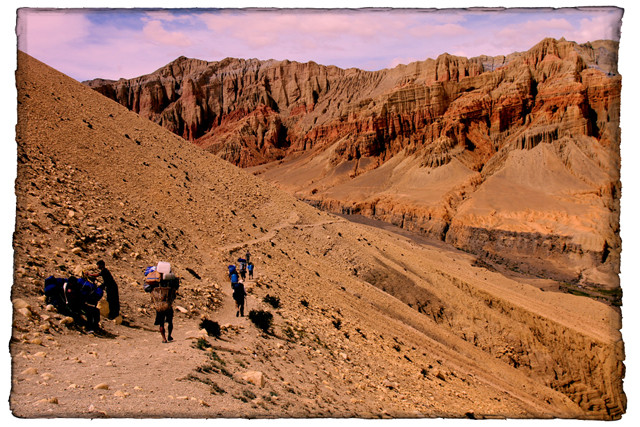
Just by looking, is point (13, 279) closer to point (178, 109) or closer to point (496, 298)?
point (496, 298)

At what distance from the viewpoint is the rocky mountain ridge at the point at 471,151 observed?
51688mm

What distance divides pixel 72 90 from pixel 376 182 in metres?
73.3

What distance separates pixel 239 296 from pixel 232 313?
0.66 meters

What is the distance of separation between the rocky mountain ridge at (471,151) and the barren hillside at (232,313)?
5.46 m

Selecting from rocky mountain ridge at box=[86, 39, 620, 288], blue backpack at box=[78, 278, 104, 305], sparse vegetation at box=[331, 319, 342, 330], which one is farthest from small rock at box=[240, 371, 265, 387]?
rocky mountain ridge at box=[86, 39, 620, 288]

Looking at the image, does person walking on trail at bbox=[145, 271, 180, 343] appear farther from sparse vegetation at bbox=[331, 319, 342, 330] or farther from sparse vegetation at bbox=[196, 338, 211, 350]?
sparse vegetation at bbox=[331, 319, 342, 330]

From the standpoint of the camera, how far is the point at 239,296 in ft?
33.0

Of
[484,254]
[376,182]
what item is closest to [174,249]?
[484,254]

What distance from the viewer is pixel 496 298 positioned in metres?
22.7

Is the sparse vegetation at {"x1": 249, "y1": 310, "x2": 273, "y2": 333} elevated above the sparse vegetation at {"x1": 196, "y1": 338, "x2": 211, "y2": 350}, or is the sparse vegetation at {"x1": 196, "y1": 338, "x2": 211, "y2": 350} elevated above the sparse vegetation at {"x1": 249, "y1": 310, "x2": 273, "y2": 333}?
the sparse vegetation at {"x1": 196, "y1": 338, "x2": 211, "y2": 350}

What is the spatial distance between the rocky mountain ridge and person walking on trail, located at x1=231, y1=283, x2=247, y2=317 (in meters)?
8.23

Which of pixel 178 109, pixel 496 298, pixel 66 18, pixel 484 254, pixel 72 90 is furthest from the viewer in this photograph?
pixel 178 109

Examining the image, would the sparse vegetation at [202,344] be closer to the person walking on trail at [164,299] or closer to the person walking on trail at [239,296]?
the person walking on trail at [164,299]

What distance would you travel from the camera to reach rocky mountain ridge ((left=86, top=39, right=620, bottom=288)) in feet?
170
